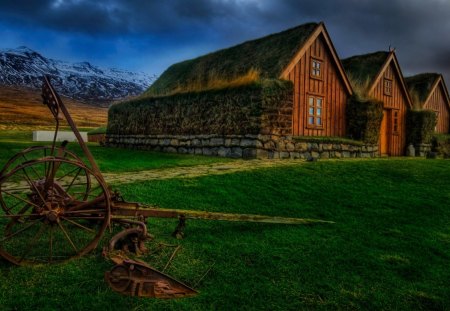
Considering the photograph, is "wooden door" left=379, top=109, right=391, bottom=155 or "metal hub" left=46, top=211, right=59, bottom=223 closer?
"metal hub" left=46, top=211, right=59, bottom=223

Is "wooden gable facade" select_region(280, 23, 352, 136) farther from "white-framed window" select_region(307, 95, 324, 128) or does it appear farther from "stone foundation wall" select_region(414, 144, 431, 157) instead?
"stone foundation wall" select_region(414, 144, 431, 157)

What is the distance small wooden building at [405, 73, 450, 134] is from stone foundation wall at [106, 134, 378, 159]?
48.2ft

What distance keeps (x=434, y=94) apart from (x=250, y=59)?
21.4 metres

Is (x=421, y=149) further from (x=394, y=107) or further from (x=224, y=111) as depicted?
(x=224, y=111)

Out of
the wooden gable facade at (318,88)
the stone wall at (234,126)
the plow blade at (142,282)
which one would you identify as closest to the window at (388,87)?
the wooden gable facade at (318,88)

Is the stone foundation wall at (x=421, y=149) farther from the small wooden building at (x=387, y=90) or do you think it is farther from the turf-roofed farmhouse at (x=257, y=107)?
the turf-roofed farmhouse at (x=257, y=107)

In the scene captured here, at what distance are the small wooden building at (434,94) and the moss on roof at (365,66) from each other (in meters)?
7.67

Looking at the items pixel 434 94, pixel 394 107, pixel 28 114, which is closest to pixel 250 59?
pixel 394 107

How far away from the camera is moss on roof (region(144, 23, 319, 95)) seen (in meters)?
17.9

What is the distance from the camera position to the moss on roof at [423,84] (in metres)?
31.3

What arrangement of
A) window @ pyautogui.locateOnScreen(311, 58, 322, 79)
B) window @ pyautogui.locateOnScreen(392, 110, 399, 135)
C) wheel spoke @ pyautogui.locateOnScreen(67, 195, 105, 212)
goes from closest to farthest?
wheel spoke @ pyautogui.locateOnScreen(67, 195, 105, 212) < window @ pyautogui.locateOnScreen(311, 58, 322, 79) < window @ pyautogui.locateOnScreen(392, 110, 399, 135)

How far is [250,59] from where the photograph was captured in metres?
19.8

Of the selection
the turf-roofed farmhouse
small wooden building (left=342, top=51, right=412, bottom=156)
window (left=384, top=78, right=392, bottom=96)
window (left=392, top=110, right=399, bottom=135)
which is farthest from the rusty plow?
window (left=392, top=110, right=399, bottom=135)

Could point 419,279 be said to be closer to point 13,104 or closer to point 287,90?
point 287,90
